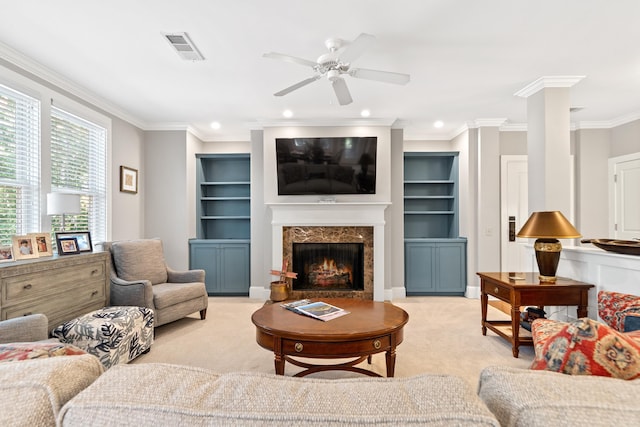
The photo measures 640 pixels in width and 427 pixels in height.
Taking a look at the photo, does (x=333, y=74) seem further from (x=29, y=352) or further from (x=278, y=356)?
(x=29, y=352)

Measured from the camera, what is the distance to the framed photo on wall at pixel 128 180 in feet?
14.4

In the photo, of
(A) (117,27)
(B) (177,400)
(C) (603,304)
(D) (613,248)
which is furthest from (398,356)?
(A) (117,27)

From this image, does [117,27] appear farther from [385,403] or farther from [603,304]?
[603,304]

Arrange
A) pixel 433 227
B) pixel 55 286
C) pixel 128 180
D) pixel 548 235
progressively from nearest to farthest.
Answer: pixel 55 286, pixel 548 235, pixel 128 180, pixel 433 227

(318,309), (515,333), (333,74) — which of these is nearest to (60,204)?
(318,309)

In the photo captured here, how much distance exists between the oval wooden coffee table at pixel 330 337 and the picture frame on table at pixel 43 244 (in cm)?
198

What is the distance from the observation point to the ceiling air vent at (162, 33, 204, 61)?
2.55m

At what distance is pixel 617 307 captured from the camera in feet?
5.09

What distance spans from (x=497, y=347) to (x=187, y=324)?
3153 mm

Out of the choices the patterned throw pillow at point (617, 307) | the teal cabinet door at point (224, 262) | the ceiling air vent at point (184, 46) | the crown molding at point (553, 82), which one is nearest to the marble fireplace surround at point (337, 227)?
the teal cabinet door at point (224, 262)

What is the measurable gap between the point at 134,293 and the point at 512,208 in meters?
4.96

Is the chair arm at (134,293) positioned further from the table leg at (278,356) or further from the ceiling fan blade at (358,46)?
the ceiling fan blade at (358,46)

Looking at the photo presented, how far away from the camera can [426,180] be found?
18.7 feet

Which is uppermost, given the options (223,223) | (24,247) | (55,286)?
(223,223)
